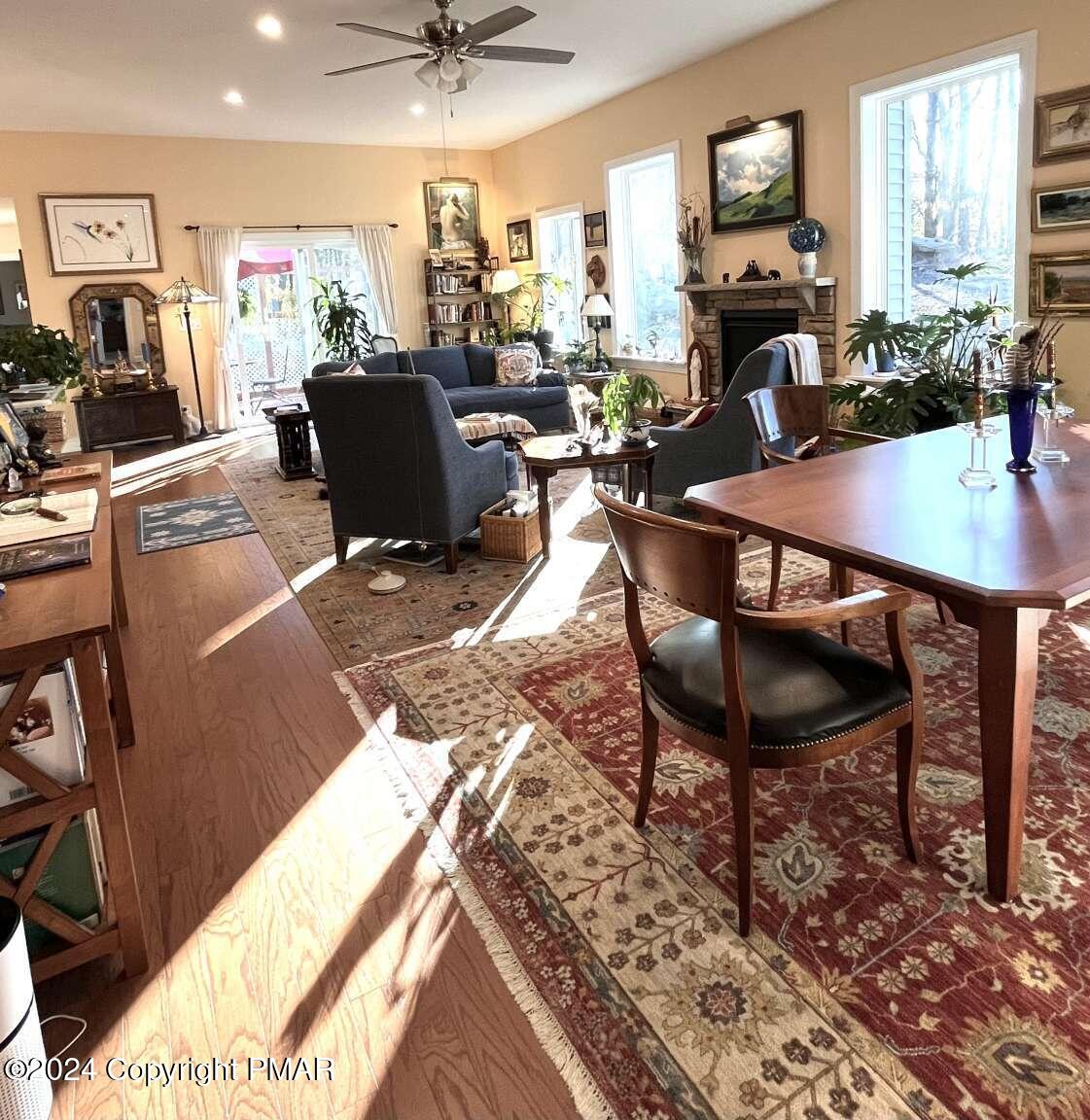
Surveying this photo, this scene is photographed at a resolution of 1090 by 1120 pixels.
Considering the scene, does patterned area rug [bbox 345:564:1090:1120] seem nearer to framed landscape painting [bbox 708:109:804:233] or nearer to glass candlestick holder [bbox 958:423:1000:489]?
glass candlestick holder [bbox 958:423:1000:489]

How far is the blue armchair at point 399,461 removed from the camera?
394 cm

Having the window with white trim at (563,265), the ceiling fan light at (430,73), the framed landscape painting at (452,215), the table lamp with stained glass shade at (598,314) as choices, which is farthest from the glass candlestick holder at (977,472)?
the framed landscape painting at (452,215)

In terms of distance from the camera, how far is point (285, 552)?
4855 mm

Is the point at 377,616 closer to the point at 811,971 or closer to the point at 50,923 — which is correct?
the point at 50,923

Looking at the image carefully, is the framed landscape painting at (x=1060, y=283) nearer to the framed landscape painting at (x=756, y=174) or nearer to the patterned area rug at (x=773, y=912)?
the framed landscape painting at (x=756, y=174)

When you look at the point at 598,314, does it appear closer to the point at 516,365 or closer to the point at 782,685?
the point at 516,365

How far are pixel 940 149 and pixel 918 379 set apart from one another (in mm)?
1846

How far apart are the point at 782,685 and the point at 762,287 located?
540 cm

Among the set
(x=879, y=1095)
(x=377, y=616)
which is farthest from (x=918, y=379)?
(x=879, y=1095)

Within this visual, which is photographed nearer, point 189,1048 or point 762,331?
point 189,1048

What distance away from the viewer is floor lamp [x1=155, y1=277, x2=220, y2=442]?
8.37 m

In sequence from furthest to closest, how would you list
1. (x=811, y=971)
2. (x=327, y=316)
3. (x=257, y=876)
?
(x=327, y=316) → (x=257, y=876) → (x=811, y=971)

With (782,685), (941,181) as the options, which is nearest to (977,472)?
(782,685)

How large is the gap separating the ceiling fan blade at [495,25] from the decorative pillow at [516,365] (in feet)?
11.2
